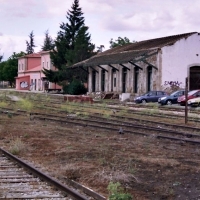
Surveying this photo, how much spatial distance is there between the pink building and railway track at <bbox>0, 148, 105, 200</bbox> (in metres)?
79.0

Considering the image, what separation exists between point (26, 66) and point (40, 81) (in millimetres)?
19871

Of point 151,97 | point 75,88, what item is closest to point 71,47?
point 75,88

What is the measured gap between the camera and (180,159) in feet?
40.1

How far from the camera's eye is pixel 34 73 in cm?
10456

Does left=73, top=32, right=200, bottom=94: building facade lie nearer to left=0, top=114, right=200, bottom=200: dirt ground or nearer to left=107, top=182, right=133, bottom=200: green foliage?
left=0, top=114, right=200, bottom=200: dirt ground

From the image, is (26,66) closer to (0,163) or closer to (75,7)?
(75,7)

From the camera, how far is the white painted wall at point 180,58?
54.5m

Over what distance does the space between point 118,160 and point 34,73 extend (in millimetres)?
94097

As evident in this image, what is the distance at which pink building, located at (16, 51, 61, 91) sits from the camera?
97062 mm

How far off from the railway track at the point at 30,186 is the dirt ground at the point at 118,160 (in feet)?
1.29

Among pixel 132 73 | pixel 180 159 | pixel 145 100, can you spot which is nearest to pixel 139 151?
pixel 180 159

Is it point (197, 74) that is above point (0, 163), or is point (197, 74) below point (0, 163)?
above

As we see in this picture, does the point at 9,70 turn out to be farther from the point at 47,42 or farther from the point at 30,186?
the point at 30,186

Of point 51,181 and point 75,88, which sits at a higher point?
point 75,88
